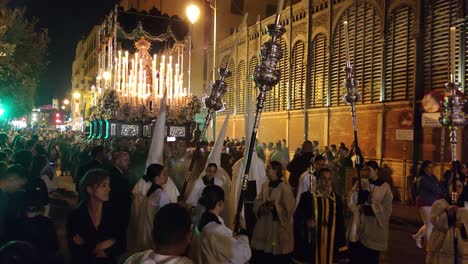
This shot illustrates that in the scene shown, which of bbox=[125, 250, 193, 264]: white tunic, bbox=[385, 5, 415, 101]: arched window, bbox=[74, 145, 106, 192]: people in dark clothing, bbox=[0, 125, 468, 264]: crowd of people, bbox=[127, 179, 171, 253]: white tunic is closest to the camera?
bbox=[125, 250, 193, 264]: white tunic

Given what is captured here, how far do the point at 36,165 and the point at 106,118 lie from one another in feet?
37.3

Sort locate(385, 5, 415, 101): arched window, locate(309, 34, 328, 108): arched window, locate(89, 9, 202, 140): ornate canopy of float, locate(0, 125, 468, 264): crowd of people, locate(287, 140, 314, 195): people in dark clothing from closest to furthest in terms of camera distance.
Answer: locate(0, 125, 468, 264): crowd of people → locate(287, 140, 314, 195): people in dark clothing → locate(385, 5, 415, 101): arched window → locate(89, 9, 202, 140): ornate canopy of float → locate(309, 34, 328, 108): arched window

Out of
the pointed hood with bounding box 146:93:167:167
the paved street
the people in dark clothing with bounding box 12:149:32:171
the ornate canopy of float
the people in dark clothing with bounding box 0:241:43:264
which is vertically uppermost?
the ornate canopy of float

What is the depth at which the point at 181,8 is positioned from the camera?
123ft

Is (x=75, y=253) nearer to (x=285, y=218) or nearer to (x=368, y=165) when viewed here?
(x=285, y=218)

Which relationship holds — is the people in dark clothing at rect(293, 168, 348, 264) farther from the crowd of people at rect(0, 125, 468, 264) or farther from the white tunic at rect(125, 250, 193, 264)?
the white tunic at rect(125, 250, 193, 264)

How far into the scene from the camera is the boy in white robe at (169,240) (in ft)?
9.57

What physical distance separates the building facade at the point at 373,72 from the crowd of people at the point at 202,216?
6.26 meters

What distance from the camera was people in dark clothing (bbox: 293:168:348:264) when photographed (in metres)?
5.54

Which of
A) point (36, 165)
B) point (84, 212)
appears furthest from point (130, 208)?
point (36, 165)

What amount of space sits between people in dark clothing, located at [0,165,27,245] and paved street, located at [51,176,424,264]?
3998 millimetres

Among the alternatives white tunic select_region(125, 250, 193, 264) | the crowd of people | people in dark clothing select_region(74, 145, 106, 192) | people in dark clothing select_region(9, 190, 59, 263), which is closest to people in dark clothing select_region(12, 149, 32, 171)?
the crowd of people

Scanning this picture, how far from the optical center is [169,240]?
9.96ft

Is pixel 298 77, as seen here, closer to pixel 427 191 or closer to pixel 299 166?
pixel 299 166
